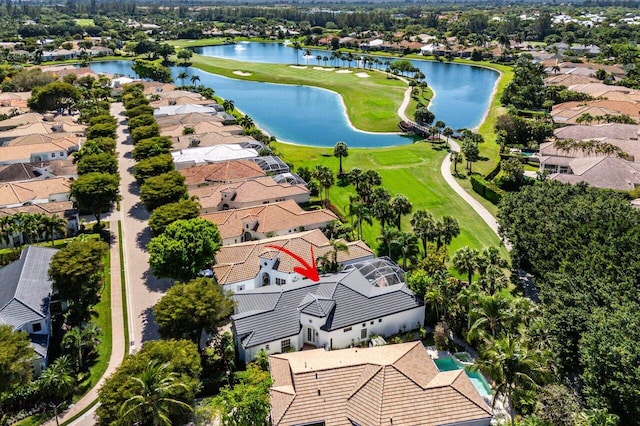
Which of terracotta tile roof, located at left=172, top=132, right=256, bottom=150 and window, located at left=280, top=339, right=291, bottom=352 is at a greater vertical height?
terracotta tile roof, located at left=172, top=132, right=256, bottom=150

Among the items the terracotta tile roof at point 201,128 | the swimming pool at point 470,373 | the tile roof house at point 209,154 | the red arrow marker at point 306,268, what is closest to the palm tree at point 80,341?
the red arrow marker at point 306,268

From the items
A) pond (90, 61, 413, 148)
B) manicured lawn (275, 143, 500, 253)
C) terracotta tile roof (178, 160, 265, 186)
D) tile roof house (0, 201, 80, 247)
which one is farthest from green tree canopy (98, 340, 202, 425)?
pond (90, 61, 413, 148)

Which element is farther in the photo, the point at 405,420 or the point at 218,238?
the point at 218,238

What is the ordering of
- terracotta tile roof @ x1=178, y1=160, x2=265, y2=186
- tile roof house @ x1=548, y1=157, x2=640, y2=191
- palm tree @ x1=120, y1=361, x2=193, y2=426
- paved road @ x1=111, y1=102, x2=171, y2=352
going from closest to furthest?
palm tree @ x1=120, y1=361, x2=193, y2=426, paved road @ x1=111, y1=102, x2=171, y2=352, tile roof house @ x1=548, y1=157, x2=640, y2=191, terracotta tile roof @ x1=178, y1=160, x2=265, y2=186

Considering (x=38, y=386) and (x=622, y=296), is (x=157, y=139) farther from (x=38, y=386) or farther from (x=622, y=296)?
(x=622, y=296)

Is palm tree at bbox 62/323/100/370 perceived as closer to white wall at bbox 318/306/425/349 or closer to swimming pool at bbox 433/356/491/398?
white wall at bbox 318/306/425/349

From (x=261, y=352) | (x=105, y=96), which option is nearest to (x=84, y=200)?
(x=261, y=352)
